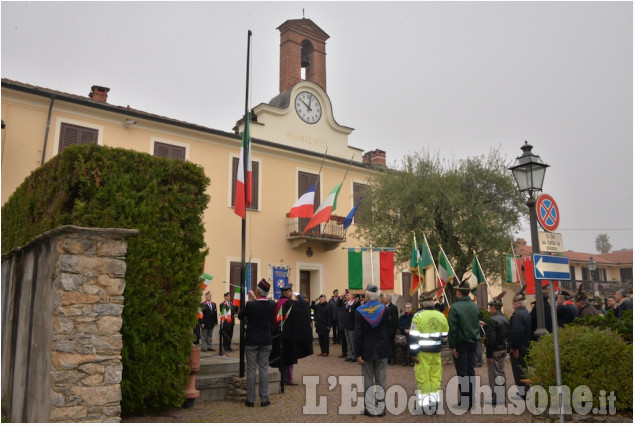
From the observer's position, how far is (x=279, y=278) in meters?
19.9

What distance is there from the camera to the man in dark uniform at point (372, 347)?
6.93 meters

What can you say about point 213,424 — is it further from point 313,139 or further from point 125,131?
point 313,139

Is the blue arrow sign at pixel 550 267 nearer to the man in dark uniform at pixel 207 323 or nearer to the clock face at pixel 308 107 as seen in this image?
the man in dark uniform at pixel 207 323

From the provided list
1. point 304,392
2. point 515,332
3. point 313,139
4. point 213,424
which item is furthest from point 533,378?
point 313,139

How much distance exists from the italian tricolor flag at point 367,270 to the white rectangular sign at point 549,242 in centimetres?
884

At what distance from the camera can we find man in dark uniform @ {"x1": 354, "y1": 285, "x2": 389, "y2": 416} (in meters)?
6.93

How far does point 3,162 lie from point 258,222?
349 inches

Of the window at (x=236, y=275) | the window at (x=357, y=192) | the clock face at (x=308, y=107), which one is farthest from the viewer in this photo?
the clock face at (x=308, y=107)

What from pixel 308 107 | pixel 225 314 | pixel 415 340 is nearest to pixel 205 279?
pixel 415 340

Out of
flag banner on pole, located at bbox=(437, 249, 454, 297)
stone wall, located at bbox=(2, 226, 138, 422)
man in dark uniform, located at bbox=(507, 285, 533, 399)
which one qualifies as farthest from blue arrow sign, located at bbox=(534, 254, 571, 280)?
flag banner on pole, located at bbox=(437, 249, 454, 297)

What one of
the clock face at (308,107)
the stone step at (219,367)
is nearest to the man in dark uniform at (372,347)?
the stone step at (219,367)

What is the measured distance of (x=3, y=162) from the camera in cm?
1512

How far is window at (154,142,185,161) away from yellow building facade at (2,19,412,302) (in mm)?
36

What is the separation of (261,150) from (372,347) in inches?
577
